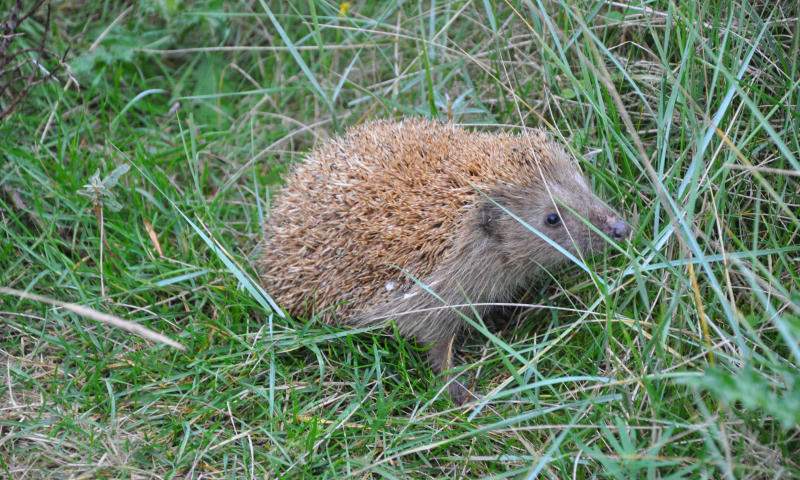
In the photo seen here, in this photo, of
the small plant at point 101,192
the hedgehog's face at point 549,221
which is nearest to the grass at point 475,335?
the small plant at point 101,192

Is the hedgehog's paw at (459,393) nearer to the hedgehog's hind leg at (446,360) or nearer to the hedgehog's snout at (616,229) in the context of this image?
the hedgehog's hind leg at (446,360)

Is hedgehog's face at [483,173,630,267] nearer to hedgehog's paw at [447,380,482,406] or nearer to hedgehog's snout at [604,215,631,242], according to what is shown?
hedgehog's snout at [604,215,631,242]

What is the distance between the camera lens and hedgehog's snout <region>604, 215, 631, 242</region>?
3.83 m

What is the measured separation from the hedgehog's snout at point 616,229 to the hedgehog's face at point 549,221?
86mm

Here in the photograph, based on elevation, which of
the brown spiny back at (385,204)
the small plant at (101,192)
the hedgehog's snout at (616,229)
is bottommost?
the hedgehog's snout at (616,229)

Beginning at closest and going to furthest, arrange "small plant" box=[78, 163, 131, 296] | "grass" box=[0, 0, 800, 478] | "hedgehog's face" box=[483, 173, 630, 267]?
"grass" box=[0, 0, 800, 478] < "hedgehog's face" box=[483, 173, 630, 267] < "small plant" box=[78, 163, 131, 296]

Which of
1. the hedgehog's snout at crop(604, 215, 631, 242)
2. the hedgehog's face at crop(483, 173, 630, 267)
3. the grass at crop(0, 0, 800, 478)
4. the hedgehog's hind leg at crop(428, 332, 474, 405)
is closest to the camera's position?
the grass at crop(0, 0, 800, 478)

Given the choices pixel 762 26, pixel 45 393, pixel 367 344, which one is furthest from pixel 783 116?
pixel 45 393

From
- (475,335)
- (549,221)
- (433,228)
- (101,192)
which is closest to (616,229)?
(549,221)

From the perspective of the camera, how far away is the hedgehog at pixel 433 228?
4.06 metres

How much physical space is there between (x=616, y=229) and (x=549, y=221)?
40cm

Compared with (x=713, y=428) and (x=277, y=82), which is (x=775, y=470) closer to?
(x=713, y=428)

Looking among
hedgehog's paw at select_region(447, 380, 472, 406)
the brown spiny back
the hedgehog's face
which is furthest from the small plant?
the hedgehog's face

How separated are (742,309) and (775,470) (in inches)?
43.1
